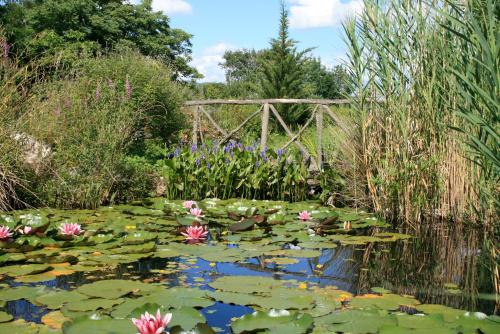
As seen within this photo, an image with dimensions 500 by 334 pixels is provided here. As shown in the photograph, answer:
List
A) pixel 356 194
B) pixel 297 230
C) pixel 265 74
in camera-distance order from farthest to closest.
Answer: pixel 265 74 < pixel 356 194 < pixel 297 230

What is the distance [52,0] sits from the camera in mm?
24609

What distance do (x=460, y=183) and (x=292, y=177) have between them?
2.54 meters

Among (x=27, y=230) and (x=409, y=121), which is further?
(x=409, y=121)

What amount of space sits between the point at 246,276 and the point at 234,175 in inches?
153

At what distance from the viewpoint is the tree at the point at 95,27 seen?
22375 mm

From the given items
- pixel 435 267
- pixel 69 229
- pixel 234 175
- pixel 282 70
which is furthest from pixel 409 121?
pixel 282 70

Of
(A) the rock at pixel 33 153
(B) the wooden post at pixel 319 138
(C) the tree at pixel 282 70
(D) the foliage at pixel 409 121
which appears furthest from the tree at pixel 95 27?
(D) the foliage at pixel 409 121

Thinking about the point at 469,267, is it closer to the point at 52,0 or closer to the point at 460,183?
the point at 460,183

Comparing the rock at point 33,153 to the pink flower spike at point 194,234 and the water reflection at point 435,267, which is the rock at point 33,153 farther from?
the water reflection at point 435,267

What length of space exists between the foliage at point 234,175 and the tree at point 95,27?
14505 millimetres

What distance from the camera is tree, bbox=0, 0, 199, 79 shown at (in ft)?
73.4

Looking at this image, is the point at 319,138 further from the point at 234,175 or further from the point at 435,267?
the point at 435,267

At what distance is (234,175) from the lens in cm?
721

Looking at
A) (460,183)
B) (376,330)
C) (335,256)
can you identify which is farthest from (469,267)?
(376,330)
